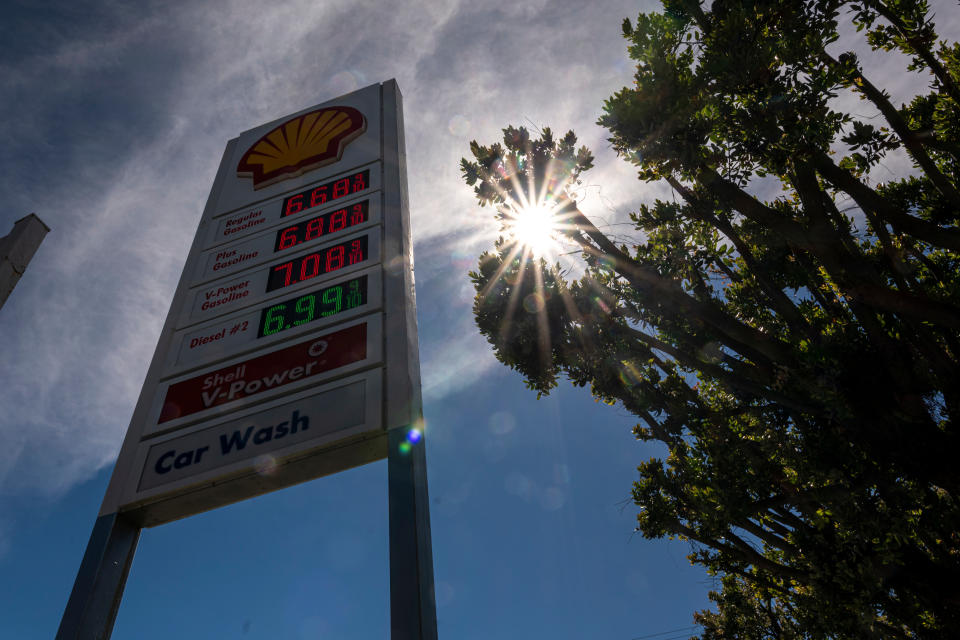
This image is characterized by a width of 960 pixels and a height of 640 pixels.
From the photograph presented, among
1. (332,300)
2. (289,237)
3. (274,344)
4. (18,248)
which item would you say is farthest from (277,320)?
(18,248)

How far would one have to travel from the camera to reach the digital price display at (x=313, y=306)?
578 cm

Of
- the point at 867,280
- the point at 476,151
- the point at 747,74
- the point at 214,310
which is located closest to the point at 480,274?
the point at 476,151

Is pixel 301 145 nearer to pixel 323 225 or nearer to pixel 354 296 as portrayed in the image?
pixel 323 225

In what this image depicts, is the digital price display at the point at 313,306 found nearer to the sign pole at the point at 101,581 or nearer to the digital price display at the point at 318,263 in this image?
the digital price display at the point at 318,263

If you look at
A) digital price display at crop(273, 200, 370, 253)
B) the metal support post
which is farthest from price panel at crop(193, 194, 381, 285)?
the metal support post

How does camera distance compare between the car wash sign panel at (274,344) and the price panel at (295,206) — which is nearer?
the car wash sign panel at (274,344)

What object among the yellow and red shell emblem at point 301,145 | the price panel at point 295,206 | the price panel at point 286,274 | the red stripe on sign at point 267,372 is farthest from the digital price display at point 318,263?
the yellow and red shell emblem at point 301,145

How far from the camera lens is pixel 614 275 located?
7.50 metres

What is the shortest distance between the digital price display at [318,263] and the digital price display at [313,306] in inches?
14.3

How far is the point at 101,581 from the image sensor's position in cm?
462

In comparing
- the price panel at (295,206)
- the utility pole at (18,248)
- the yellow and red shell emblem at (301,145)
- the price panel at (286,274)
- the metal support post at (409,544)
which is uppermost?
the yellow and red shell emblem at (301,145)

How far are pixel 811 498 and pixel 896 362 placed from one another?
2.18m

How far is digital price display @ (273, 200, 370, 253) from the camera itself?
6.80 metres

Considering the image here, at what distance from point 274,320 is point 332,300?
75 cm
